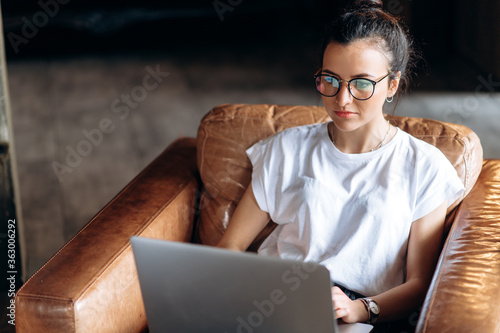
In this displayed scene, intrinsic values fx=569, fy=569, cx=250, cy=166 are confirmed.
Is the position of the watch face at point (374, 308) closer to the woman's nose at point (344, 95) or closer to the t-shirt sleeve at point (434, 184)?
the t-shirt sleeve at point (434, 184)

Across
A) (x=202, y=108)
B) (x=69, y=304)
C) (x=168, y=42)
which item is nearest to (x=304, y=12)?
(x=168, y=42)

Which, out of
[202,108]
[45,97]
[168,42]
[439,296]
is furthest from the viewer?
[168,42]

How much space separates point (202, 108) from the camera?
480cm

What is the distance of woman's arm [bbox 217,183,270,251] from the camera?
1618 mm

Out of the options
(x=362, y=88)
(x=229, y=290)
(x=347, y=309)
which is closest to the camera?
(x=229, y=290)

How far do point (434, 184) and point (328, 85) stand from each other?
372 mm

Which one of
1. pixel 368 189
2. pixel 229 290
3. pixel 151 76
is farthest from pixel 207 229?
pixel 151 76

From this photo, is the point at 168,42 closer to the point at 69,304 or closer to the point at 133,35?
the point at 133,35

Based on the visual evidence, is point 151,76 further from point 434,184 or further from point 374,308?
point 374,308

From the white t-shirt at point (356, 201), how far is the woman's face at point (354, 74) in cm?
13

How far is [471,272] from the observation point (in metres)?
1.32

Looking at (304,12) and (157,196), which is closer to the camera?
(157,196)

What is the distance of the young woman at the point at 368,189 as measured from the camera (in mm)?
1411

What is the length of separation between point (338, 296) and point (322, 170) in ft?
1.27
